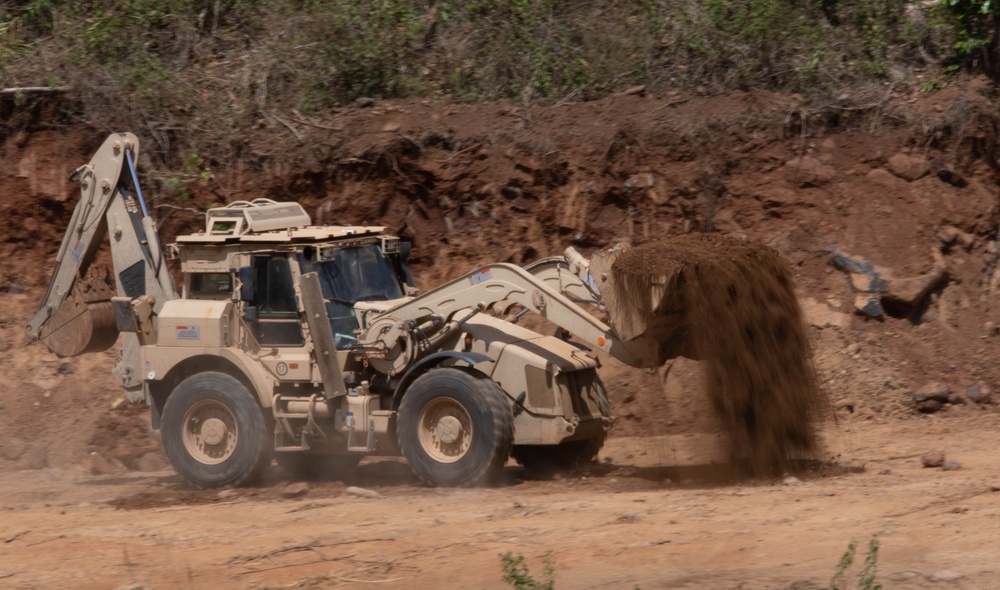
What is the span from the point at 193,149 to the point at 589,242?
18.1 feet

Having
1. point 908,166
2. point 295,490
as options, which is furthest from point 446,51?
point 295,490

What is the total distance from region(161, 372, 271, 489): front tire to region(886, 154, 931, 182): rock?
26.6 ft

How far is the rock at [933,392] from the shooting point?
12.5m

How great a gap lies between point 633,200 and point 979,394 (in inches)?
178

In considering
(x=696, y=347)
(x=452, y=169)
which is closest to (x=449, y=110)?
(x=452, y=169)

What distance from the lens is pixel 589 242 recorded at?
576 inches

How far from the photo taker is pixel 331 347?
10266mm

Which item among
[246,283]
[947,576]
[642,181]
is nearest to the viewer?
[947,576]

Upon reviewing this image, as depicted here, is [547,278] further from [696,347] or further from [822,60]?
[822,60]

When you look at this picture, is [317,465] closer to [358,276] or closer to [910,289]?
[358,276]

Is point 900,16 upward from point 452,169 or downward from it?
upward

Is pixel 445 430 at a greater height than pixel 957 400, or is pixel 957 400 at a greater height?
pixel 445 430

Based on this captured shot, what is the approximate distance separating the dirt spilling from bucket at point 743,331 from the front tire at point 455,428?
1.47 m

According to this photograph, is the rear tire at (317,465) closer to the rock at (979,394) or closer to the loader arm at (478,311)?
the loader arm at (478,311)
